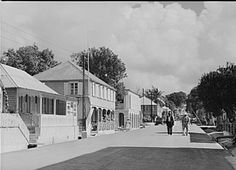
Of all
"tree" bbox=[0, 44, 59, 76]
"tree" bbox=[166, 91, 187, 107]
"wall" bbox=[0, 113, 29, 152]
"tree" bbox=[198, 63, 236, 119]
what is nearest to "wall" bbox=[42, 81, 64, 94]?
"tree" bbox=[198, 63, 236, 119]

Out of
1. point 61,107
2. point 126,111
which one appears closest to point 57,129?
point 61,107

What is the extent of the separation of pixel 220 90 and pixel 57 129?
705 inches

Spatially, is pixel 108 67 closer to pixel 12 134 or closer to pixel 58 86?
pixel 58 86

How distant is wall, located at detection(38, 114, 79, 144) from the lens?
28719mm

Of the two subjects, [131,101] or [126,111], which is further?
[131,101]

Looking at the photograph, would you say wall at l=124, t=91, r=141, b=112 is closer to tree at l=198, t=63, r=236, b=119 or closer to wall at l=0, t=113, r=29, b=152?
tree at l=198, t=63, r=236, b=119

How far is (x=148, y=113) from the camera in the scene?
419ft

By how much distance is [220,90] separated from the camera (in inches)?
1658

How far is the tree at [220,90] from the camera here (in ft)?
135

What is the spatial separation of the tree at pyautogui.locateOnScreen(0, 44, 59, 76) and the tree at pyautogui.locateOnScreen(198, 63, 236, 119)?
31.4 metres

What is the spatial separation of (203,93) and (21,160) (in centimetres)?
2990

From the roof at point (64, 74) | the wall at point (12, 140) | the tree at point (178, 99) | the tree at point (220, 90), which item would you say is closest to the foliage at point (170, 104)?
the tree at point (178, 99)

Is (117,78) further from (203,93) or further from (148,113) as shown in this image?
(148,113)

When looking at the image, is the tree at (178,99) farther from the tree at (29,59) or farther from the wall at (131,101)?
the tree at (29,59)
